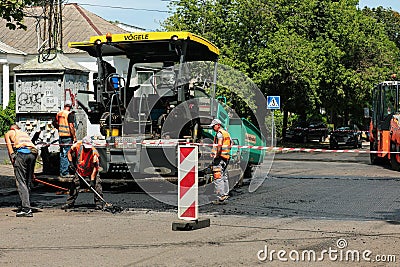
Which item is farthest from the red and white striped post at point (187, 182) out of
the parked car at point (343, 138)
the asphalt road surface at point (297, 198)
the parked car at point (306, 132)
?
the parked car at point (306, 132)

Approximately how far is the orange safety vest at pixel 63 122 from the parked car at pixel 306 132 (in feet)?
102

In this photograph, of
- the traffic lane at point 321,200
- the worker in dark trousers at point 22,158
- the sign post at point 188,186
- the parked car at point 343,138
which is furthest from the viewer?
the parked car at point 343,138

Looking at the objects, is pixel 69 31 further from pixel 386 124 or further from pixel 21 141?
pixel 21 141

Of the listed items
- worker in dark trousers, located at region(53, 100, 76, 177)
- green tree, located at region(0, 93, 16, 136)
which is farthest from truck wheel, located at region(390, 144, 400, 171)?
green tree, located at region(0, 93, 16, 136)

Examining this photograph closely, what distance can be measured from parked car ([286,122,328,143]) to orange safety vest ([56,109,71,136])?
3109cm

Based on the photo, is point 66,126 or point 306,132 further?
point 306,132

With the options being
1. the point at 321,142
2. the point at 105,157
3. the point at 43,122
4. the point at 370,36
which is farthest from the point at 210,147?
the point at 321,142

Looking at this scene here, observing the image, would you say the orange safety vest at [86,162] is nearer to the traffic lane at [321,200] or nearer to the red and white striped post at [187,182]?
the traffic lane at [321,200]

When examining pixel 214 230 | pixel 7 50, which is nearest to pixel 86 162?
pixel 214 230

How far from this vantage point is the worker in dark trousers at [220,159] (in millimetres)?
12945

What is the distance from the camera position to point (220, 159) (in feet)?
43.3

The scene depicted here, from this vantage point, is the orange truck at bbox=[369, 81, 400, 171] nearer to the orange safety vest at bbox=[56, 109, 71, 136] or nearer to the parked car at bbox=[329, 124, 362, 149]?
the orange safety vest at bbox=[56, 109, 71, 136]

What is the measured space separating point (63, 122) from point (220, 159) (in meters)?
3.68

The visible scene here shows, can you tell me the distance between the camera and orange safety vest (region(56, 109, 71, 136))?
46.8 feet
